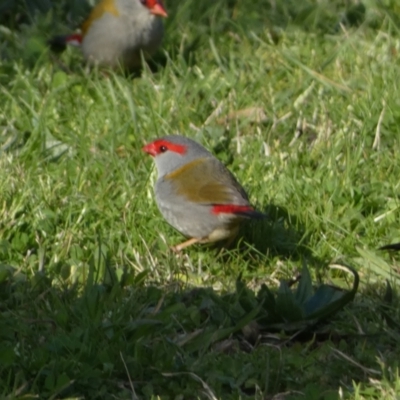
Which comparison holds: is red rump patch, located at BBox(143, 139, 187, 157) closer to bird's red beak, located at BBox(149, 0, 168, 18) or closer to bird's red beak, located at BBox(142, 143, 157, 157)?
bird's red beak, located at BBox(142, 143, 157, 157)

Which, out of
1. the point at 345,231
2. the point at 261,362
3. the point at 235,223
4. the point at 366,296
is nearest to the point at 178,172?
the point at 235,223

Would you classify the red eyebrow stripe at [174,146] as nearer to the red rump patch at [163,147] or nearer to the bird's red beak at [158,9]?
the red rump patch at [163,147]

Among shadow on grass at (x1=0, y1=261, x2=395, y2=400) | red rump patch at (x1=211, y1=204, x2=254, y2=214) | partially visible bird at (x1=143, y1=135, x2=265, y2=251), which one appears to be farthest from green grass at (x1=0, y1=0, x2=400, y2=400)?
red rump patch at (x1=211, y1=204, x2=254, y2=214)

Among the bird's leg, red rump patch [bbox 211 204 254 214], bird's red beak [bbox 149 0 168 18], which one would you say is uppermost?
bird's red beak [bbox 149 0 168 18]

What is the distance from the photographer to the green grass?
3.92 m

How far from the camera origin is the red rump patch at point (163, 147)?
18.8 feet

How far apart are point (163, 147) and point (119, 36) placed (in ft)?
7.74

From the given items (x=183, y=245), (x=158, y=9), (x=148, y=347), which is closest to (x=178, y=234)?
(x=183, y=245)

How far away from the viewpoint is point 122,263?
5.10 meters

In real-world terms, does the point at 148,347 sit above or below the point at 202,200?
above

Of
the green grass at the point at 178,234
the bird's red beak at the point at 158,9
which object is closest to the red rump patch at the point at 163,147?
the green grass at the point at 178,234

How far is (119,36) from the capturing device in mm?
7859

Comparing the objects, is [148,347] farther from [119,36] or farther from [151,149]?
[119,36]

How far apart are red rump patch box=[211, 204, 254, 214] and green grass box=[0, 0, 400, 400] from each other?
0.26 metres
